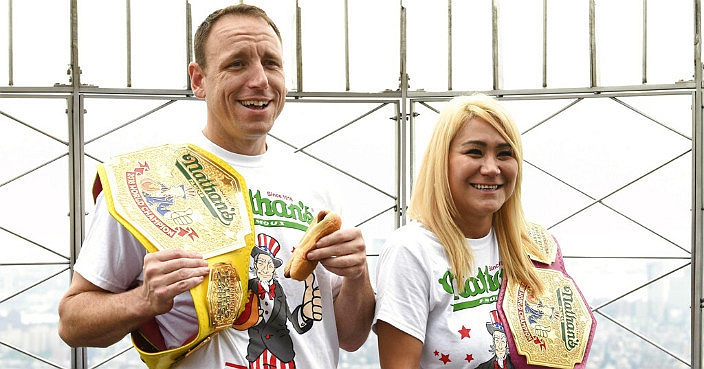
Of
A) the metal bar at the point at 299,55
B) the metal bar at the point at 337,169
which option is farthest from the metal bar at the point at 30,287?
the metal bar at the point at 299,55

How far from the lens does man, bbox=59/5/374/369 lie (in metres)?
1.64

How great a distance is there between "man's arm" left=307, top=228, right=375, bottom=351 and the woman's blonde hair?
0.27 m

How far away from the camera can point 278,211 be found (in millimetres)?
1888

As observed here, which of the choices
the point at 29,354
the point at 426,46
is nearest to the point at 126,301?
the point at 29,354

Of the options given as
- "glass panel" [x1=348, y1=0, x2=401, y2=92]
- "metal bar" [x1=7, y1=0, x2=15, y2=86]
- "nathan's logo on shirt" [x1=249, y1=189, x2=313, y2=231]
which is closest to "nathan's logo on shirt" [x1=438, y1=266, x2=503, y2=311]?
"nathan's logo on shirt" [x1=249, y1=189, x2=313, y2=231]

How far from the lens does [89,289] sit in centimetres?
170

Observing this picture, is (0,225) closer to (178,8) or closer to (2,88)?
(2,88)

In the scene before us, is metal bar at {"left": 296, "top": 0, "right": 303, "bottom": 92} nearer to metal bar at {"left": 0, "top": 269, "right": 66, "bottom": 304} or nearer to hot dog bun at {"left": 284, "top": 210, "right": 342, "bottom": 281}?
metal bar at {"left": 0, "top": 269, "right": 66, "bottom": 304}

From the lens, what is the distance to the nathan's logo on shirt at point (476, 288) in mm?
2107

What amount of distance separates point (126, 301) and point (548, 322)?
1.17 meters

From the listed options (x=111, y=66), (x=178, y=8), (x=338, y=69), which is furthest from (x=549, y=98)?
(x=111, y=66)

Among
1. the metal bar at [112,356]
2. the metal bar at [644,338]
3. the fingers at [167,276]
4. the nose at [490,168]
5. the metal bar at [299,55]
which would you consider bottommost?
the metal bar at [112,356]

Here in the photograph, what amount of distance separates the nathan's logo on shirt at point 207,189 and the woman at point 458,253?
505mm

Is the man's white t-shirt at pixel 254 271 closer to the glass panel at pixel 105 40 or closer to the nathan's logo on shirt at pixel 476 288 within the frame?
the nathan's logo on shirt at pixel 476 288
